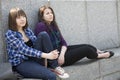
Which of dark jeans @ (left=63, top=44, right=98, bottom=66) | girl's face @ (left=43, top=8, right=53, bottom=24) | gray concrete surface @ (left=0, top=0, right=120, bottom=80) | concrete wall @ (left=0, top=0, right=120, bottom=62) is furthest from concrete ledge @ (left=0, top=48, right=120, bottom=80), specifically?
girl's face @ (left=43, top=8, right=53, bottom=24)

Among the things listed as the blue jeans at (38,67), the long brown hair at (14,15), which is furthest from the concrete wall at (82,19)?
the blue jeans at (38,67)

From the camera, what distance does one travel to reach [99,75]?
6.05 metres

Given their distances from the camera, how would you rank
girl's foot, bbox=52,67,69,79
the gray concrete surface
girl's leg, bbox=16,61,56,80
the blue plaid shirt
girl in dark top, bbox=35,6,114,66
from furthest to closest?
girl in dark top, bbox=35,6,114,66 → the gray concrete surface → girl's foot, bbox=52,67,69,79 → the blue plaid shirt → girl's leg, bbox=16,61,56,80

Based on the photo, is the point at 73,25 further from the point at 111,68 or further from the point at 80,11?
the point at 111,68

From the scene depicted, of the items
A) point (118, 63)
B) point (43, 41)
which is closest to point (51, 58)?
point (43, 41)

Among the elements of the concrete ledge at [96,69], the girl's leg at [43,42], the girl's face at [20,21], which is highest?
the girl's face at [20,21]

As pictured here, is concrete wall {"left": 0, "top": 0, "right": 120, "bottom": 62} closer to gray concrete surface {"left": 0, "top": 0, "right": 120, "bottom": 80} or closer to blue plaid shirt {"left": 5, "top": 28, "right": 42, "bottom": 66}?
gray concrete surface {"left": 0, "top": 0, "right": 120, "bottom": 80}

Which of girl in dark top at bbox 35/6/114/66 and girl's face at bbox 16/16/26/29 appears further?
girl in dark top at bbox 35/6/114/66

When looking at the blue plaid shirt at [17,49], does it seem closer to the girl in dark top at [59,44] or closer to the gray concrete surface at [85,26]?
the gray concrete surface at [85,26]

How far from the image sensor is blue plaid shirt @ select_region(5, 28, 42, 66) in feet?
15.5

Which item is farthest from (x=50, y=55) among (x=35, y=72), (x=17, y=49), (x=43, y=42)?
(x=17, y=49)

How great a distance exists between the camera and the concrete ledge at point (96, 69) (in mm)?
5462

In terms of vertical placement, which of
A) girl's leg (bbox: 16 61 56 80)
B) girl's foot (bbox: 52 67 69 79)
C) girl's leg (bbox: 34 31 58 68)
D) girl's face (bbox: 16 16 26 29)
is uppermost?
girl's face (bbox: 16 16 26 29)

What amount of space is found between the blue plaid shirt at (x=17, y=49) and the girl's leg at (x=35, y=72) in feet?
0.42
